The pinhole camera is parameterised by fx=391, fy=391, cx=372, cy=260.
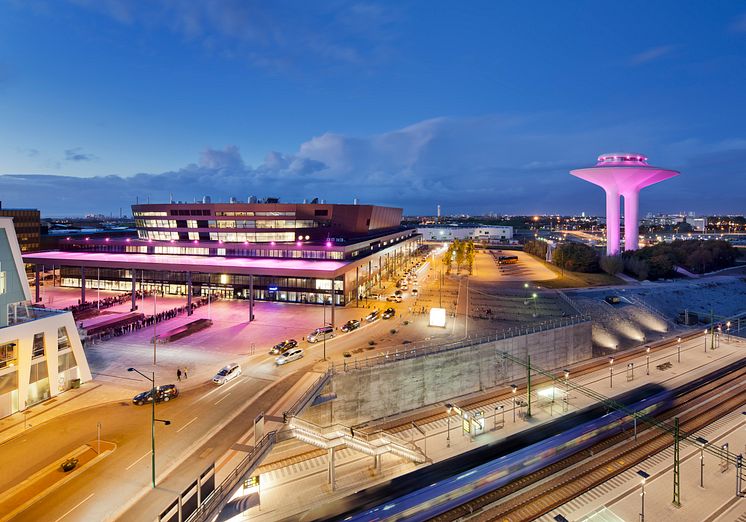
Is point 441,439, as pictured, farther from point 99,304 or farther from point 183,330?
point 99,304

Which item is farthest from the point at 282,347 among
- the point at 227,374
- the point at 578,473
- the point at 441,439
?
the point at 578,473

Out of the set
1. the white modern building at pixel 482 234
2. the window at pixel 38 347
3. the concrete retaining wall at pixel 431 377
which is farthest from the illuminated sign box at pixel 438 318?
the white modern building at pixel 482 234

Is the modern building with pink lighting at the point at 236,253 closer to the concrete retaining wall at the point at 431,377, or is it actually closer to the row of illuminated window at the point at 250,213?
the row of illuminated window at the point at 250,213

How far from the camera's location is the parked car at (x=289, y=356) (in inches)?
1554

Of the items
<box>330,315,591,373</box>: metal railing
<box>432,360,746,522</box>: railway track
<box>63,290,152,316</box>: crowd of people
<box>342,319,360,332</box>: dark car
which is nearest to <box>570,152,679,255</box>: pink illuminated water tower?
<box>330,315,591,373</box>: metal railing

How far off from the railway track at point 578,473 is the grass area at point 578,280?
44049 millimetres

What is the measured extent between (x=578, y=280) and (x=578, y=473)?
68331 millimetres

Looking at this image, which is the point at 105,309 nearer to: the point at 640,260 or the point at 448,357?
the point at 448,357

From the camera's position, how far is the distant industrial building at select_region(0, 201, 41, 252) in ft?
338

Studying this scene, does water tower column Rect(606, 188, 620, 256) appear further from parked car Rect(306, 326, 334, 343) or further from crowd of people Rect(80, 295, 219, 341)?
crowd of people Rect(80, 295, 219, 341)

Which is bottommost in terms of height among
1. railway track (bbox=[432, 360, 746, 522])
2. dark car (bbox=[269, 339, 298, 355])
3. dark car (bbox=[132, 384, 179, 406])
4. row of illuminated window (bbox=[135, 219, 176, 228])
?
railway track (bbox=[432, 360, 746, 522])

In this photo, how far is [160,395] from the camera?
32.0 m

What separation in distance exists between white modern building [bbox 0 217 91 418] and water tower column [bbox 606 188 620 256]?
415 ft

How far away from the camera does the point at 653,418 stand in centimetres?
3869
